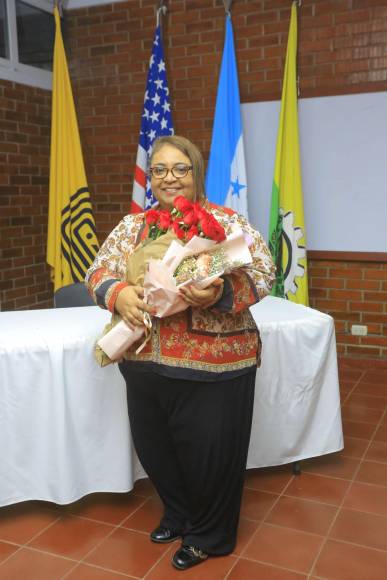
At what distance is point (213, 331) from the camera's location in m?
1.82

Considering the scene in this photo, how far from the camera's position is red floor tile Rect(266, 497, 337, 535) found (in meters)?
2.26

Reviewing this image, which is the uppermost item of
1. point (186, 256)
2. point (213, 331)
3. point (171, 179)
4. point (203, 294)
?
point (171, 179)

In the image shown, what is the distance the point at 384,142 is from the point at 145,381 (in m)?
2.87

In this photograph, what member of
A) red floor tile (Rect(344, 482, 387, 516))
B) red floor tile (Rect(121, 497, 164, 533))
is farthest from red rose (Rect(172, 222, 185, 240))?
red floor tile (Rect(344, 482, 387, 516))

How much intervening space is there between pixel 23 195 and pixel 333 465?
3.16 metres

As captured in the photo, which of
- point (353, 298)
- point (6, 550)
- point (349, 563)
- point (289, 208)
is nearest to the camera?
point (349, 563)

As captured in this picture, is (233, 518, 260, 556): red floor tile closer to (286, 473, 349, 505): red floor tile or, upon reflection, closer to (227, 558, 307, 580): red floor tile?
(227, 558, 307, 580): red floor tile

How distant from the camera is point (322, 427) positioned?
2621 millimetres

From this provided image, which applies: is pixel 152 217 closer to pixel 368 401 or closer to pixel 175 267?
pixel 175 267

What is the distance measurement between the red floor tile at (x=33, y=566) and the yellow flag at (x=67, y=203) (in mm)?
2686

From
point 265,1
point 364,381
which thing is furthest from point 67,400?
point 265,1

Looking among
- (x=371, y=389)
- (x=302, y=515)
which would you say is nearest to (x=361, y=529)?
(x=302, y=515)

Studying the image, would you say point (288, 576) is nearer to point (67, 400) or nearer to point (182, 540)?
point (182, 540)

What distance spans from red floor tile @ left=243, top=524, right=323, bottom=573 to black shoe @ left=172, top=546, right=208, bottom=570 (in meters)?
0.17
